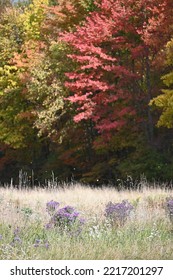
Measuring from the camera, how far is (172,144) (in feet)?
71.6

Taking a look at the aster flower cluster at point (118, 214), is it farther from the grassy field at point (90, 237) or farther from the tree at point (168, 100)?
the tree at point (168, 100)

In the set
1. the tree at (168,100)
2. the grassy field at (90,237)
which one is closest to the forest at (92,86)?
the tree at (168,100)

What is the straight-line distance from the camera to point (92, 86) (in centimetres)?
2125

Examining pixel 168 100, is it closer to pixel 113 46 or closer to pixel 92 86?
pixel 92 86

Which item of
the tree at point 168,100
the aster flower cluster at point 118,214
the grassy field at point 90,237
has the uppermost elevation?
the tree at point 168,100

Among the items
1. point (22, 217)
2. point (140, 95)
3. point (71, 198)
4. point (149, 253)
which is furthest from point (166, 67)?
point (149, 253)

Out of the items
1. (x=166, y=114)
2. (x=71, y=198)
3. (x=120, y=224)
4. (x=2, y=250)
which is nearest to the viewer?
(x=2, y=250)

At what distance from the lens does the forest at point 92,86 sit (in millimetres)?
20844

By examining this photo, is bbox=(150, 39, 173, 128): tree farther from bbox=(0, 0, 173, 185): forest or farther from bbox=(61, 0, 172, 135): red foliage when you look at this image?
bbox=(61, 0, 172, 135): red foliage

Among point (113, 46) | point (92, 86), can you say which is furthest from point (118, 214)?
point (113, 46)

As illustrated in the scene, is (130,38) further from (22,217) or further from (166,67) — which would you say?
(22,217)

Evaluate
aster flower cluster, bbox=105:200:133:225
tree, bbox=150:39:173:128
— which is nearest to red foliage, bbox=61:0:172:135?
tree, bbox=150:39:173:128

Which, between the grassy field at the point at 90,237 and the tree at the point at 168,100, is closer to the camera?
the grassy field at the point at 90,237
